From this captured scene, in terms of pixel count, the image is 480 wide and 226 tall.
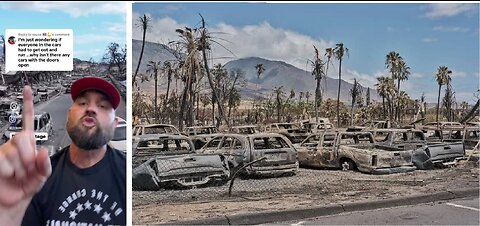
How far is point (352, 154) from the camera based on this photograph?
841 centimetres

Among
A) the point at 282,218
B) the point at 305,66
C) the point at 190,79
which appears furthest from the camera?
the point at 305,66

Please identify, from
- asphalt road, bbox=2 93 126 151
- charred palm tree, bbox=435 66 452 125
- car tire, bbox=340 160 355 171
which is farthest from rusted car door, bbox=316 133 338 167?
asphalt road, bbox=2 93 126 151

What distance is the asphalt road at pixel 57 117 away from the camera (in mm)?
2295

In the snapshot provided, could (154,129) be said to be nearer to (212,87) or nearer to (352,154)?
(212,87)

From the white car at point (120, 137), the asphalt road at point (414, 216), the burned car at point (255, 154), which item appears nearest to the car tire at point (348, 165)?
the burned car at point (255, 154)

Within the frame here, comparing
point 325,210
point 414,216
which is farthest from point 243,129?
point 414,216

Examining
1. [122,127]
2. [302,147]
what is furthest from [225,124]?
[122,127]

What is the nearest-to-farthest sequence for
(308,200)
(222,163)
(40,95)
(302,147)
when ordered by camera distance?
(40,95) → (308,200) → (222,163) → (302,147)

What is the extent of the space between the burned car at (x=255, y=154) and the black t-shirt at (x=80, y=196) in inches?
199

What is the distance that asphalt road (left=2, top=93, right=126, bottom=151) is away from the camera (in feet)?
7.53

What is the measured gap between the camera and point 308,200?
6336mm

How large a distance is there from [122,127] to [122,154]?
0.38 ft

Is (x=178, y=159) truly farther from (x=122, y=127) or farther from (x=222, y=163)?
(x=122, y=127)
